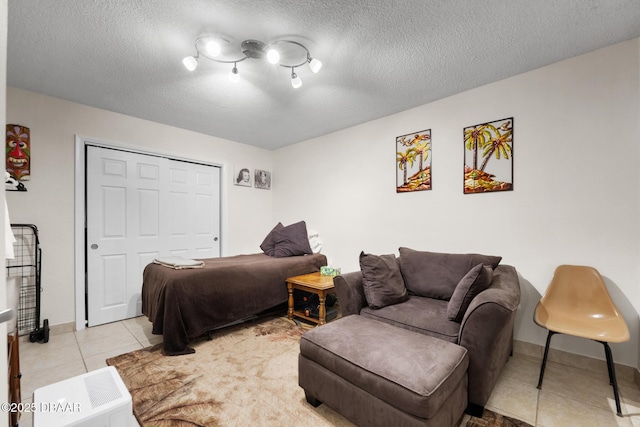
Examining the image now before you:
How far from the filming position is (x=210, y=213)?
13.6 ft

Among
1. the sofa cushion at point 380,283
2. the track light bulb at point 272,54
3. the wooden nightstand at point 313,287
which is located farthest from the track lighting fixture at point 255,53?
the wooden nightstand at point 313,287

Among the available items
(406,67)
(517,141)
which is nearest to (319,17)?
(406,67)

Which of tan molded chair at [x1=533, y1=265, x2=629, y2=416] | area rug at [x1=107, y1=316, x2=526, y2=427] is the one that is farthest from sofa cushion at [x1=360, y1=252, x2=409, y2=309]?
tan molded chair at [x1=533, y1=265, x2=629, y2=416]

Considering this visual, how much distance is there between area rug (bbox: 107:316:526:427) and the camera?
1.63 meters

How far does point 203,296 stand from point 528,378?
2770mm

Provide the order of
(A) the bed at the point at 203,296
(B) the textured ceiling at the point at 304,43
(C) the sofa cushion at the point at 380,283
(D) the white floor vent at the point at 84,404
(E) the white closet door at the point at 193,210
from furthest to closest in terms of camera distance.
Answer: (E) the white closet door at the point at 193,210 → (A) the bed at the point at 203,296 → (C) the sofa cushion at the point at 380,283 → (B) the textured ceiling at the point at 304,43 → (D) the white floor vent at the point at 84,404

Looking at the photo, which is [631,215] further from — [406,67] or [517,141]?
[406,67]

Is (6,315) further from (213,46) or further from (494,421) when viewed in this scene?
(494,421)

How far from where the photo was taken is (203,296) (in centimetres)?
261

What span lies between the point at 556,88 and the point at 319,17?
81.2 inches

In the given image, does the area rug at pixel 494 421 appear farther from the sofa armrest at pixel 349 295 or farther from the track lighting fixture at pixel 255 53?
the track lighting fixture at pixel 255 53

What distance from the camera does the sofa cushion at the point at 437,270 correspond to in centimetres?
234

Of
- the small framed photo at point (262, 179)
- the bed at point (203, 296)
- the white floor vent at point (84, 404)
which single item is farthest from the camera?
the small framed photo at point (262, 179)

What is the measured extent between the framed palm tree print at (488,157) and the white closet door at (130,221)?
11.6ft
